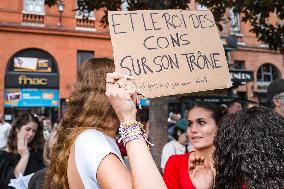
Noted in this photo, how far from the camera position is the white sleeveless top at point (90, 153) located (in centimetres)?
166

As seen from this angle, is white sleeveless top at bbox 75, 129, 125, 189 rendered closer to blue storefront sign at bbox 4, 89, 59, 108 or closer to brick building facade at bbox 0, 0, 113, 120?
brick building facade at bbox 0, 0, 113, 120

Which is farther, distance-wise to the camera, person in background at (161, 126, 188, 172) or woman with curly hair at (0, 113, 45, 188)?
person in background at (161, 126, 188, 172)

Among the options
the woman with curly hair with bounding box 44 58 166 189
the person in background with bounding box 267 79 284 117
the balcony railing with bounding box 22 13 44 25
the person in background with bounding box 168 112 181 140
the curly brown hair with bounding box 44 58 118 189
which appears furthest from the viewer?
the balcony railing with bounding box 22 13 44 25

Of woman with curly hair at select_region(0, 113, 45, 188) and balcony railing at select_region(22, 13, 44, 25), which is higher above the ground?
balcony railing at select_region(22, 13, 44, 25)

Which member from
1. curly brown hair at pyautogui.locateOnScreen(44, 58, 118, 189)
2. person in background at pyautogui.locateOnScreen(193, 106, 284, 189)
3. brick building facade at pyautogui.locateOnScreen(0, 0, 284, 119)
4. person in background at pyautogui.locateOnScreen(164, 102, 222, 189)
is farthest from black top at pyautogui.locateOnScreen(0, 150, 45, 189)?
brick building facade at pyautogui.locateOnScreen(0, 0, 284, 119)

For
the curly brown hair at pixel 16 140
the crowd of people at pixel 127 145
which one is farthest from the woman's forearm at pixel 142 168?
the curly brown hair at pixel 16 140

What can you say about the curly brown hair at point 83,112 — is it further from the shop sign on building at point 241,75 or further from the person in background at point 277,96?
the shop sign on building at point 241,75

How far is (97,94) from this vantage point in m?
1.92

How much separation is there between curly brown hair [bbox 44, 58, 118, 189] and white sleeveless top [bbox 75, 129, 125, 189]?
4.0 inches

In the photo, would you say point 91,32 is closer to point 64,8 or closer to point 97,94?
point 64,8

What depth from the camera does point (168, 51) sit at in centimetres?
213

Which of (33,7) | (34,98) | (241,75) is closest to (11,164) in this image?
(241,75)

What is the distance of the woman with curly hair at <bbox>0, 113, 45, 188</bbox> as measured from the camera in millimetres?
3646

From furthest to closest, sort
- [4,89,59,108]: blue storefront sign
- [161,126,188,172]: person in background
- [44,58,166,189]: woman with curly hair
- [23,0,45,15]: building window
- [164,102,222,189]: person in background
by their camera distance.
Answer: [23,0,45,15]: building window → [4,89,59,108]: blue storefront sign → [161,126,188,172]: person in background → [164,102,222,189]: person in background → [44,58,166,189]: woman with curly hair
